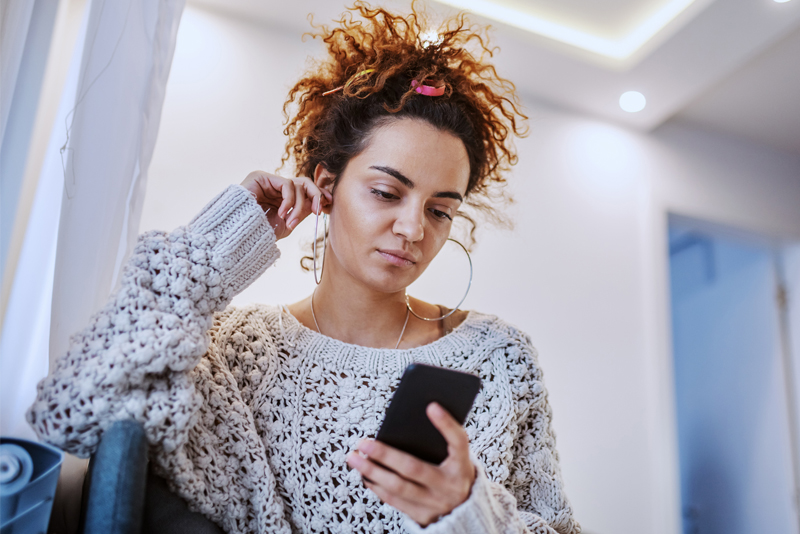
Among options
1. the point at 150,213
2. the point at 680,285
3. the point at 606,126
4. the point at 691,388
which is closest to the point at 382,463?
Answer: the point at 150,213

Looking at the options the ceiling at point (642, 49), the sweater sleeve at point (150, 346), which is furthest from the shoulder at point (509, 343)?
the ceiling at point (642, 49)

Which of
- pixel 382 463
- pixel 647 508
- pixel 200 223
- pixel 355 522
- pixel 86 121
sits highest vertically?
pixel 86 121

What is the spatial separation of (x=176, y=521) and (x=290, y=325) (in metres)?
0.43

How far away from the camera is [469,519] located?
2.38 feet

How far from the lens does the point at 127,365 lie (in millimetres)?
733

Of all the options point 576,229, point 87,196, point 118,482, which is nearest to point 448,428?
point 118,482

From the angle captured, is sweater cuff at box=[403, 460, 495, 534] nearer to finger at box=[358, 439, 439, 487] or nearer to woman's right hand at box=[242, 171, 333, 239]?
finger at box=[358, 439, 439, 487]

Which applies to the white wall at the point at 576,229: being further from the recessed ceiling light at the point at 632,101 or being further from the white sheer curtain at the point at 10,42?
the white sheer curtain at the point at 10,42

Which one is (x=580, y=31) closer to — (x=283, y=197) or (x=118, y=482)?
(x=283, y=197)

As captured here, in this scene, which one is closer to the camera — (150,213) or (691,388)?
(150,213)

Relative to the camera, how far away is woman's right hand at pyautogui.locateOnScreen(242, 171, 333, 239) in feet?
3.55

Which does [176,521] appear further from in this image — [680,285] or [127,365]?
[680,285]

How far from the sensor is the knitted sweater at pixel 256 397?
2.44 ft

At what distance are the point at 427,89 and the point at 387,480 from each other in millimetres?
806
